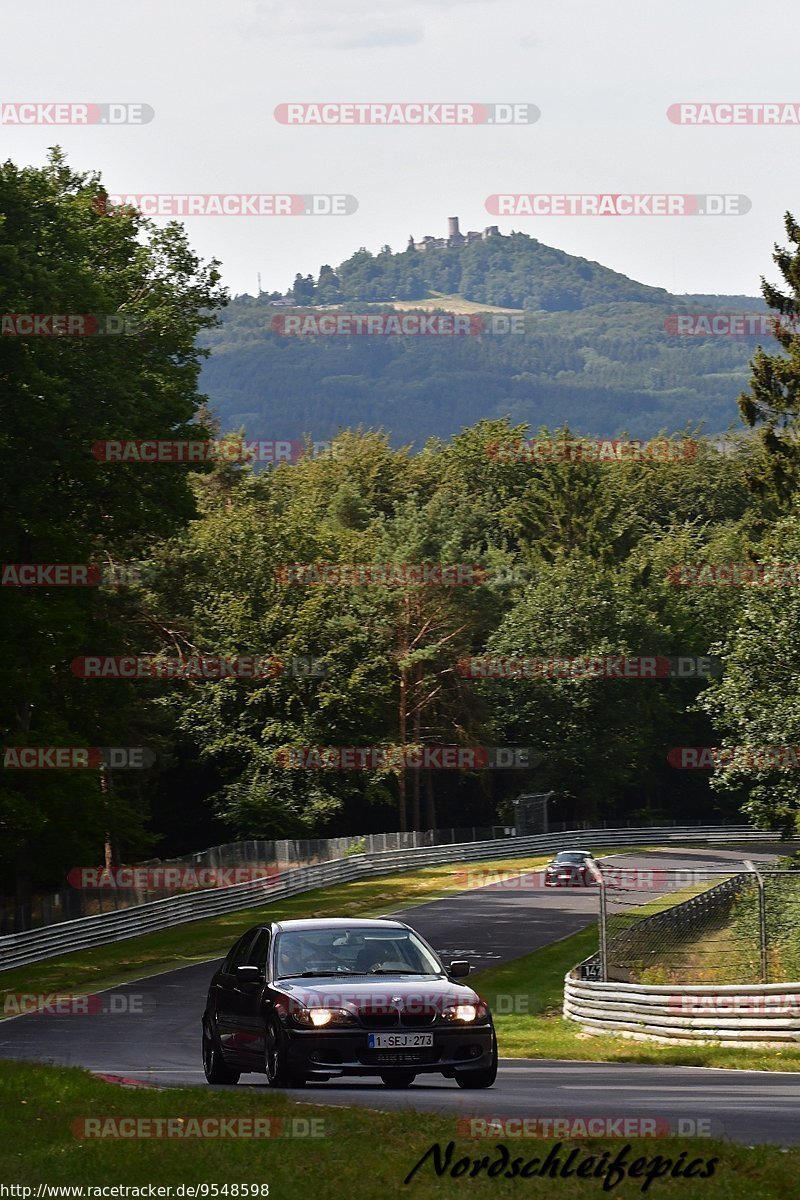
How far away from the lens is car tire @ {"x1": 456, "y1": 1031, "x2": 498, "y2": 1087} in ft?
47.0

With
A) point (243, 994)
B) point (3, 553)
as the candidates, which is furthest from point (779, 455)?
point (243, 994)

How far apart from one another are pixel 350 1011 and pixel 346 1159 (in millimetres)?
4113

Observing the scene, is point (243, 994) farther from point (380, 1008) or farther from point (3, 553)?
point (3, 553)

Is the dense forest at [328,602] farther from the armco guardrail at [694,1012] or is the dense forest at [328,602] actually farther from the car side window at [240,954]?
the car side window at [240,954]

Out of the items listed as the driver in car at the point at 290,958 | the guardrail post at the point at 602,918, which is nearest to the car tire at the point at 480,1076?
the driver in car at the point at 290,958

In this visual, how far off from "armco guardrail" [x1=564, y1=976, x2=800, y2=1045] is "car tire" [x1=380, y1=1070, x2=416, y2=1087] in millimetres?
6534

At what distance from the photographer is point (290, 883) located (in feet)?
183

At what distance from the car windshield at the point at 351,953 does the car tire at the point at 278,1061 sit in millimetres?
551

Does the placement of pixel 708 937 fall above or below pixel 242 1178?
below

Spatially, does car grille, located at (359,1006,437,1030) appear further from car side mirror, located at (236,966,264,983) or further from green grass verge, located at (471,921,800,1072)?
green grass verge, located at (471,921,800,1072)

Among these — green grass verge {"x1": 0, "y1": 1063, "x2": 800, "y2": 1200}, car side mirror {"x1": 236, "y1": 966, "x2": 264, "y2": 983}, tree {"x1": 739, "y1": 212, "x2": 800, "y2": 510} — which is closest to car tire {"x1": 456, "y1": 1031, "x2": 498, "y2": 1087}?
car side mirror {"x1": 236, "y1": 966, "x2": 264, "y2": 983}

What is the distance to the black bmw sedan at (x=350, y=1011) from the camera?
45.3 feet

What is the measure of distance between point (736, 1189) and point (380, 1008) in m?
5.45

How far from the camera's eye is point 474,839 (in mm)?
78125
